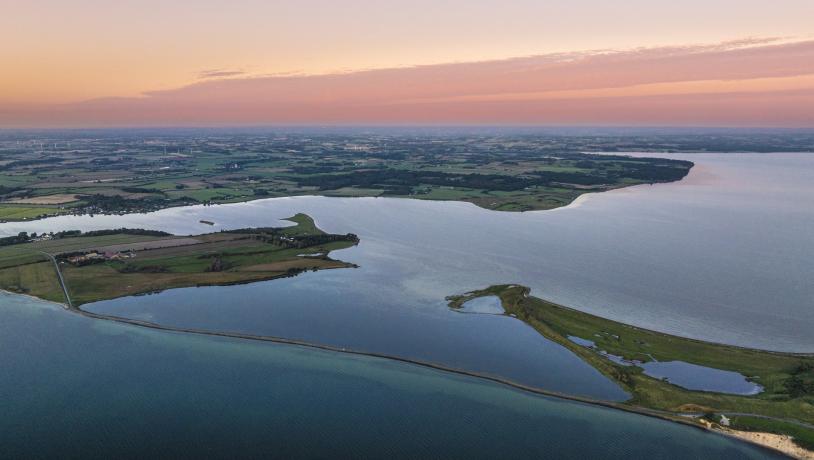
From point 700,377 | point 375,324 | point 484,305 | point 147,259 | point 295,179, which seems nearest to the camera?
point 700,377

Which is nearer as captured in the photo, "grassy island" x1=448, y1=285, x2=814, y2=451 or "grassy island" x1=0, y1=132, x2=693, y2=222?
"grassy island" x1=448, y1=285, x2=814, y2=451

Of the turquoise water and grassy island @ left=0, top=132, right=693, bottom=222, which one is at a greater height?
grassy island @ left=0, top=132, right=693, bottom=222

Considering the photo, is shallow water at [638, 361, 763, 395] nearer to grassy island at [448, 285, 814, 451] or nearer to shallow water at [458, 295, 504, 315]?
grassy island at [448, 285, 814, 451]

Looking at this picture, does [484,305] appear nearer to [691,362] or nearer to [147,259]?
[691,362]

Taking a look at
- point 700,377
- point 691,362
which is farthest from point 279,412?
point 691,362

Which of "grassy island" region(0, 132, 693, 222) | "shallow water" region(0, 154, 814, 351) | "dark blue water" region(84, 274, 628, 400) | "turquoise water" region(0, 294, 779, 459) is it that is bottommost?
"turquoise water" region(0, 294, 779, 459)

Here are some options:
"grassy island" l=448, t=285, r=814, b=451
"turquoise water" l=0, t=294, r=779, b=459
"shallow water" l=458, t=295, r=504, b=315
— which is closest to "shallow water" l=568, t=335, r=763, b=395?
"grassy island" l=448, t=285, r=814, b=451

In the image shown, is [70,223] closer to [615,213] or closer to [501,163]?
[615,213]
